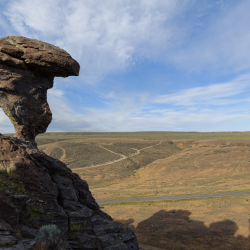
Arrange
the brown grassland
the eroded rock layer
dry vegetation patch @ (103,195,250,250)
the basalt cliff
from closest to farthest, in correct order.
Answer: the eroded rock layer
the basalt cliff
dry vegetation patch @ (103,195,250,250)
the brown grassland

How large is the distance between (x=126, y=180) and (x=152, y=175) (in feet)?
30.5

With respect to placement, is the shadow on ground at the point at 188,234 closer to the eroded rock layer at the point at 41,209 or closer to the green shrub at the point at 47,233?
the eroded rock layer at the point at 41,209

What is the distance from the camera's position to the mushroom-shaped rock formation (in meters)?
13.9

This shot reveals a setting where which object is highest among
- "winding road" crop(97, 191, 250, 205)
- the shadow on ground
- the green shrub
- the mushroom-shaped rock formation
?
the mushroom-shaped rock formation

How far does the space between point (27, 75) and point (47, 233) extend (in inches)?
462

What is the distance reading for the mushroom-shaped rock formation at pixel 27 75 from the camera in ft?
45.5

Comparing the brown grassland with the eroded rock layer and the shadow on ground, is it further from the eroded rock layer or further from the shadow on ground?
the eroded rock layer

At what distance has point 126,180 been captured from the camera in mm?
57812

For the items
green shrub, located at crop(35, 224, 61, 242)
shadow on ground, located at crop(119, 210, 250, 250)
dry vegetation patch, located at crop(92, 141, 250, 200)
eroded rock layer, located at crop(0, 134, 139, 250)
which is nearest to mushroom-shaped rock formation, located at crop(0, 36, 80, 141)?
eroded rock layer, located at crop(0, 134, 139, 250)

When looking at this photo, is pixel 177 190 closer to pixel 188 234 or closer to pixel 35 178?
pixel 188 234

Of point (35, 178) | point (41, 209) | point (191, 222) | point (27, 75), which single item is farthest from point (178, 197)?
point (27, 75)

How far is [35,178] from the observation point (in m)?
11.8

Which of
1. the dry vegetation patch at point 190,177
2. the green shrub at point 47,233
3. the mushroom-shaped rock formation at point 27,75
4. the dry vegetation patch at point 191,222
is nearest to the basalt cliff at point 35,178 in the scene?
the mushroom-shaped rock formation at point 27,75

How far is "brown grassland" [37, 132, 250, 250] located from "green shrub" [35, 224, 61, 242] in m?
14.4
